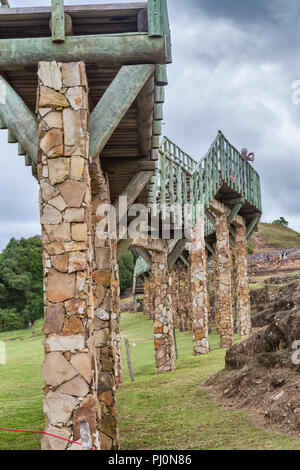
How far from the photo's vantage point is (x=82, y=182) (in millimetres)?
5086

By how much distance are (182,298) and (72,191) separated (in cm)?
2822

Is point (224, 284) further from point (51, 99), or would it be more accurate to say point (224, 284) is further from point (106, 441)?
point (51, 99)

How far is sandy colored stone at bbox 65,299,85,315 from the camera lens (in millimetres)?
4812

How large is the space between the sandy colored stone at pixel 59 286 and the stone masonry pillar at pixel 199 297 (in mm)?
12704

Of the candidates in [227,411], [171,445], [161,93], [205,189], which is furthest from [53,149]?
[205,189]

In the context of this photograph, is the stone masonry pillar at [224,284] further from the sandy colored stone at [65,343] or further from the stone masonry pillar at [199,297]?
the sandy colored stone at [65,343]

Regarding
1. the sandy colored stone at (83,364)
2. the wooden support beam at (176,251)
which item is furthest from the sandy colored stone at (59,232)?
the wooden support beam at (176,251)

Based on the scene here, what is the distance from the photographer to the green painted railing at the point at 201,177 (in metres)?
14.1

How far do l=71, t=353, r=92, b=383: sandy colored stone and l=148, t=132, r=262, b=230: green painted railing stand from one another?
717 centimetres

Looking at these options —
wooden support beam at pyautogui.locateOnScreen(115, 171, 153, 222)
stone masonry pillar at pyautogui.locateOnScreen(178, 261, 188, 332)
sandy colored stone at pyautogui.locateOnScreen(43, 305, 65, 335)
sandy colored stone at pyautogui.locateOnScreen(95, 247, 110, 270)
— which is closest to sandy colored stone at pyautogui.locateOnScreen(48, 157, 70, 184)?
sandy colored stone at pyautogui.locateOnScreen(43, 305, 65, 335)

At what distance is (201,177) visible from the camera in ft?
54.6

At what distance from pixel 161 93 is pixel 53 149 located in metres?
2.27

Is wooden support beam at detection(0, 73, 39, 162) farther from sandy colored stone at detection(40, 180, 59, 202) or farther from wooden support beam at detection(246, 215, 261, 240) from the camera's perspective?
wooden support beam at detection(246, 215, 261, 240)
